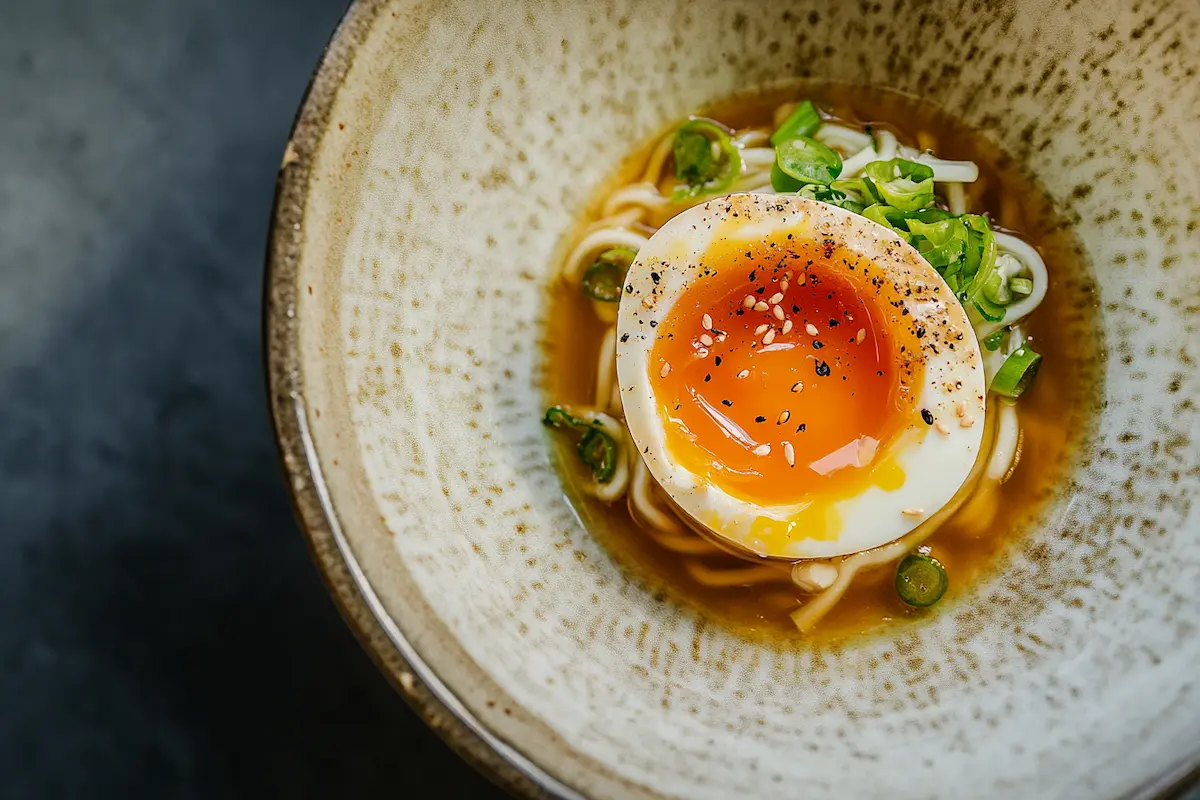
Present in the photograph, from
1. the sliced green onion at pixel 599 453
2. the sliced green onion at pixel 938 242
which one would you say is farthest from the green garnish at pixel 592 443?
the sliced green onion at pixel 938 242

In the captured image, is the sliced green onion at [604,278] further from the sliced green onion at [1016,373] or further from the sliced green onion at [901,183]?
the sliced green onion at [1016,373]

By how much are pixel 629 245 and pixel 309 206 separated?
850mm

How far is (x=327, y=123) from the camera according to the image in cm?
174

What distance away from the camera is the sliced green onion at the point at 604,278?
91.7 inches

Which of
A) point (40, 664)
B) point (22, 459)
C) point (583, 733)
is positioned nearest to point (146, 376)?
point (22, 459)

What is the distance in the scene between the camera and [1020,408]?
228 cm

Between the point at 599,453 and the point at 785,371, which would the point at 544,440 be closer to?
the point at 599,453

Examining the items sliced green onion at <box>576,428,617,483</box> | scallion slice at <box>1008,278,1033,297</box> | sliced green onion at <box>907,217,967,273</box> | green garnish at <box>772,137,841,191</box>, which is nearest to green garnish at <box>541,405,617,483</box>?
sliced green onion at <box>576,428,617,483</box>

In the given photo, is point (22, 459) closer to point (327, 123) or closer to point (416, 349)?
point (416, 349)

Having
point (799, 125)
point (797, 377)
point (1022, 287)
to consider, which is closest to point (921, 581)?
point (797, 377)

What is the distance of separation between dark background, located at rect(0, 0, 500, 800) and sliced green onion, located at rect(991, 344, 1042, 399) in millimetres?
1612

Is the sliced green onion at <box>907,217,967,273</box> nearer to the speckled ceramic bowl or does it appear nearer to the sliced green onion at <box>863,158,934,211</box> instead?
the sliced green onion at <box>863,158,934,211</box>

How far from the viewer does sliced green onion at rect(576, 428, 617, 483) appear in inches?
88.5

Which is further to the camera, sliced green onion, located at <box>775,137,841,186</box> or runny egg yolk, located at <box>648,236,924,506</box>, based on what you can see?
sliced green onion, located at <box>775,137,841,186</box>
